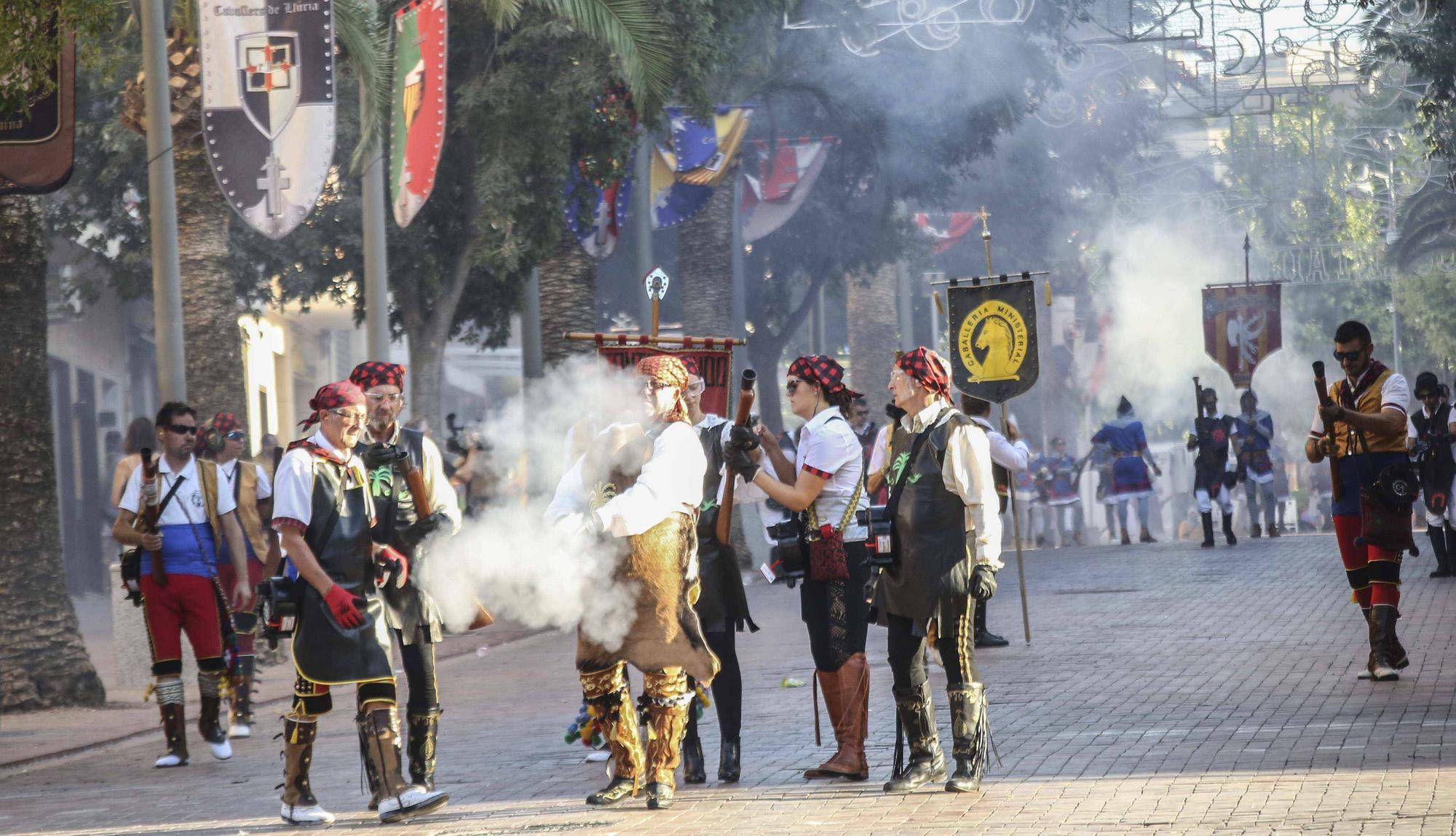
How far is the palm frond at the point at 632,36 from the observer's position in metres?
17.2

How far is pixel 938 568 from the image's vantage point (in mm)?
7352

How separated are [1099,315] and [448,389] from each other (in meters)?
20.5

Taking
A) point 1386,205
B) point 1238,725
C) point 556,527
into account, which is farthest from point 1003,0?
point 556,527

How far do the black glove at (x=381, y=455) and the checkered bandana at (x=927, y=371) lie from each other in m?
1.95

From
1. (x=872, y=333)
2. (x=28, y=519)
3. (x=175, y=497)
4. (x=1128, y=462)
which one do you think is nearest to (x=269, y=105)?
(x=28, y=519)

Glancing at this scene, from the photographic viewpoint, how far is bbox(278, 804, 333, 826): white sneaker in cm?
714

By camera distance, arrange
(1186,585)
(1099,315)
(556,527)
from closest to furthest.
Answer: (556,527) → (1186,585) → (1099,315)

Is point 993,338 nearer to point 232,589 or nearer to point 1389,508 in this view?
point 1389,508

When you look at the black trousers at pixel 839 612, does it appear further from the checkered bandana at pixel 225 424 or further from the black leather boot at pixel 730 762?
the checkered bandana at pixel 225 424

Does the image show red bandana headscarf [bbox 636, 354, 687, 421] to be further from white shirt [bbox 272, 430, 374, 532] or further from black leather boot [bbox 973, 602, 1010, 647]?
black leather boot [bbox 973, 602, 1010, 647]

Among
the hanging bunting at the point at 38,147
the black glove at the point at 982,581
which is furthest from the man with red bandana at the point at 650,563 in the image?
the hanging bunting at the point at 38,147

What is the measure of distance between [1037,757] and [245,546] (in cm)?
426

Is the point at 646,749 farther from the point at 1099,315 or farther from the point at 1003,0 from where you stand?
the point at 1099,315

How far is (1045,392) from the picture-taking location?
49.1 m
